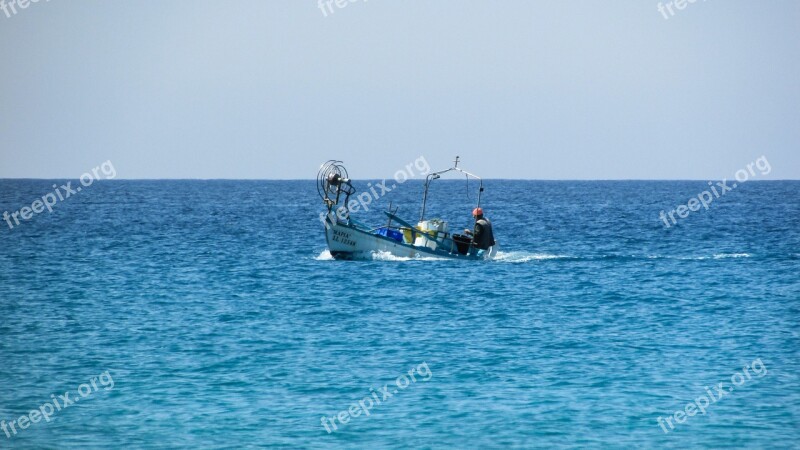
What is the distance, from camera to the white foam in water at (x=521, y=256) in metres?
43.6

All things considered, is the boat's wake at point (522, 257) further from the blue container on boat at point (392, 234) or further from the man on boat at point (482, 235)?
the blue container on boat at point (392, 234)

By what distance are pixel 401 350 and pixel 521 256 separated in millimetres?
23875

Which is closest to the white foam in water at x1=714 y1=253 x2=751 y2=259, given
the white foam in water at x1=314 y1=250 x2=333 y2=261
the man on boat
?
the man on boat

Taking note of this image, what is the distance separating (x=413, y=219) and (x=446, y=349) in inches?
2605

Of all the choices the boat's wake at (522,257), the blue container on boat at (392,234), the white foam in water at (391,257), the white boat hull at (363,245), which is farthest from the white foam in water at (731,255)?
the blue container on boat at (392,234)

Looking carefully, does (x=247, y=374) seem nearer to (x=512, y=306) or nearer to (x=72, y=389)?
(x=72, y=389)

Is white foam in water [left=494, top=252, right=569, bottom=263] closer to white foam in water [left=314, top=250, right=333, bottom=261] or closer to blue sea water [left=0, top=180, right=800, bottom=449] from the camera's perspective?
blue sea water [left=0, top=180, right=800, bottom=449]

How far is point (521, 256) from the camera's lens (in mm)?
45875

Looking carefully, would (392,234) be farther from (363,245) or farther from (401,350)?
(401,350)

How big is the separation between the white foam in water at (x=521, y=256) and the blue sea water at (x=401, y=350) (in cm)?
32

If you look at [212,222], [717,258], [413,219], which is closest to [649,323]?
[717,258]

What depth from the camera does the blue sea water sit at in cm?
1664

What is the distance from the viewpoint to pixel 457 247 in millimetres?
41531

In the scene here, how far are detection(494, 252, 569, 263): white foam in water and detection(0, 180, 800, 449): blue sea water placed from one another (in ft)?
1.04
